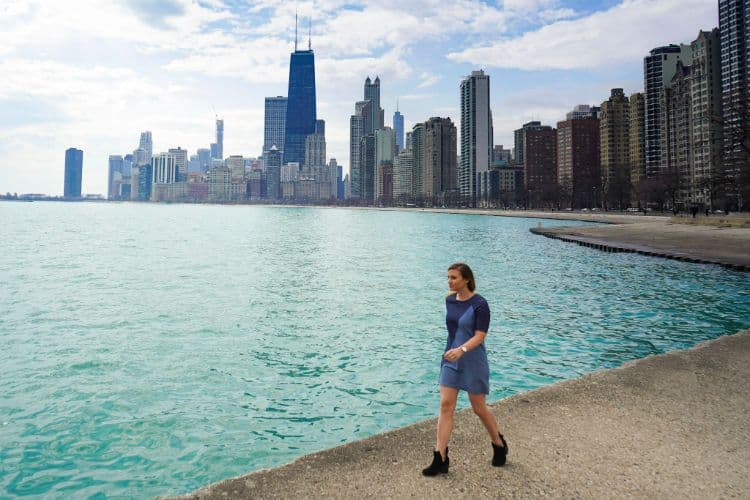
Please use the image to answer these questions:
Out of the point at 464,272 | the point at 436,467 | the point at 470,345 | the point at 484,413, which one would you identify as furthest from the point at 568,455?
the point at 464,272

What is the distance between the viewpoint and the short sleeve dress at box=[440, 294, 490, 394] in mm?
5477

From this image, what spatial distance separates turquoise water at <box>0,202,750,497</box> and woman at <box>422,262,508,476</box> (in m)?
4.01

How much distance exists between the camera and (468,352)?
5.58m

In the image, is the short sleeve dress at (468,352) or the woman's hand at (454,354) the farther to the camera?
the short sleeve dress at (468,352)

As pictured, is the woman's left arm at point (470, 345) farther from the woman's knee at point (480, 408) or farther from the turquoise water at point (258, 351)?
the turquoise water at point (258, 351)

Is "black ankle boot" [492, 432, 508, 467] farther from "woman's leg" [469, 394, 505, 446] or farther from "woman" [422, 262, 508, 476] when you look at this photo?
"woman" [422, 262, 508, 476]

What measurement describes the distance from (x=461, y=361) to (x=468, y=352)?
13cm

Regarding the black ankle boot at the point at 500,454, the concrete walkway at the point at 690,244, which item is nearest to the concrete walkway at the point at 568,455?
the black ankle boot at the point at 500,454

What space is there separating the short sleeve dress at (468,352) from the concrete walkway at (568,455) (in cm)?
104

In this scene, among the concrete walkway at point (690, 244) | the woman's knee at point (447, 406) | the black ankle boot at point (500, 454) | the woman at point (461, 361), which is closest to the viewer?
the woman at point (461, 361)

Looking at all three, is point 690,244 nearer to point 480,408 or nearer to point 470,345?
point 480,408

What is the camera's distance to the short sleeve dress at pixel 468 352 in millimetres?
5477

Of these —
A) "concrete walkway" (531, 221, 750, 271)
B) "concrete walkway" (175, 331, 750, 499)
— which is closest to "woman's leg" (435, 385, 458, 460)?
"concrete walkway" (175, 331, 750, 499)

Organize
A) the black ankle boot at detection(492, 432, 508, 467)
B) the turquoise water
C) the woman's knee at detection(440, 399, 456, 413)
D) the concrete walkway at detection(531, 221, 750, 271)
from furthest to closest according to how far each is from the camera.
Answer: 1. the concrete walkway at detection(531, 221, 750, 271)
2. the turquoise water
3. the black ankle boot at detection(492, 432, 508, 467)
4. the woman's knee at detection(440, 399, 456, 413)
